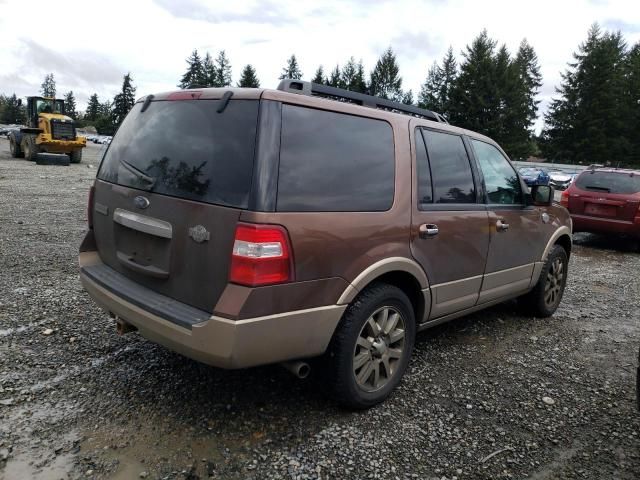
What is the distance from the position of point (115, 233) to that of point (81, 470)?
1.38m

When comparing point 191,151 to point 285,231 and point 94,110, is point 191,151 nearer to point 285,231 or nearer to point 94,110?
point 285,231

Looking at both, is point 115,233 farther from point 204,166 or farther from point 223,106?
point 223,106

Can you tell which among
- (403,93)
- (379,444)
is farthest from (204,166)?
(403,93)

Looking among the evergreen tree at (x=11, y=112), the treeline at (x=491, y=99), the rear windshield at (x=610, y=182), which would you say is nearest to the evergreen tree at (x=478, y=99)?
the treeline at (x=491, y=99)

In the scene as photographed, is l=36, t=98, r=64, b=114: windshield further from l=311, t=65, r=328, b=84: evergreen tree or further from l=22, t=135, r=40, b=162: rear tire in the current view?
l=311, t=65, r=328, b=84: evergreen tree

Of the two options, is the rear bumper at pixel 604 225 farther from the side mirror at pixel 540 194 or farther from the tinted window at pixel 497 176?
the tinted window at pixel 497 176

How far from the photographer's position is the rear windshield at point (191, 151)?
8.30 feet

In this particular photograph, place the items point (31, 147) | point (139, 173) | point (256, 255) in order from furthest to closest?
1. point (31, 147)
2. point (139, 173)
3. point (256, 255)

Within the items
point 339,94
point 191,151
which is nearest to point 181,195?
point 191,151

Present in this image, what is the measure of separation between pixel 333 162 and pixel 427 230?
89cm

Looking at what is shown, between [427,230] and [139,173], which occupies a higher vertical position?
[139,173]

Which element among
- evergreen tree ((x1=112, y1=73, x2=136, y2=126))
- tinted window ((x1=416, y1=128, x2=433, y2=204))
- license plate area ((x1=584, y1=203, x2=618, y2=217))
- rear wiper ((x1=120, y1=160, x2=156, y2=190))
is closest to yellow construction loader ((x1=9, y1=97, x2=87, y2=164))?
license plate area ((x1=584, y1=203, x2=618, y2=217))

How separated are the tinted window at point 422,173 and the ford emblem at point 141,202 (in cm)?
173

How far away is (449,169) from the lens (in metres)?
3.65
